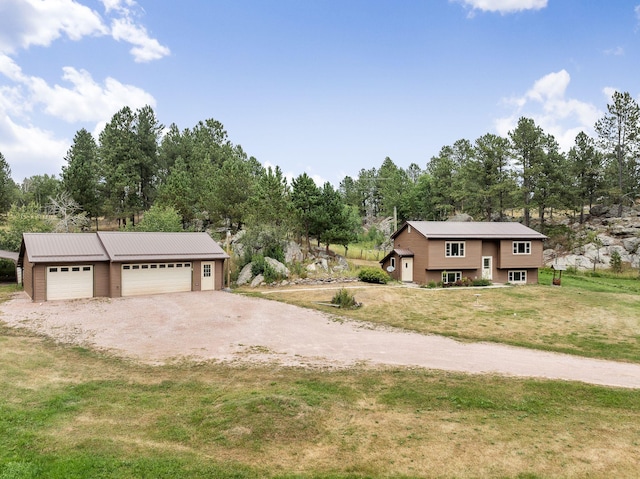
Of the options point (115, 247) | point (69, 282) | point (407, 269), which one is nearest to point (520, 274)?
point (407, 269)

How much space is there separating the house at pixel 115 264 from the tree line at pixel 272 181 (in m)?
7.22

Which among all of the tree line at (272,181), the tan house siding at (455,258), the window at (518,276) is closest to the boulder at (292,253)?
the tree line at (272,181)

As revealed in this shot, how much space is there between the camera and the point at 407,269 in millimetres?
33281

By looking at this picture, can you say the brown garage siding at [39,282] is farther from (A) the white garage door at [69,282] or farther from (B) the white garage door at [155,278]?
(B) the white garage door at [155,278]

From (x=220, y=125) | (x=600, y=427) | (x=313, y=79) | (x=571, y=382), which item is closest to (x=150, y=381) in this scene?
(x=600, y=427)

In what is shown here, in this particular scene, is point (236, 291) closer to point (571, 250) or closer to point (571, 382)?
point (571, 382)

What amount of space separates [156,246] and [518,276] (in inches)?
1185

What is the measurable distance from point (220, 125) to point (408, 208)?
33.8 m

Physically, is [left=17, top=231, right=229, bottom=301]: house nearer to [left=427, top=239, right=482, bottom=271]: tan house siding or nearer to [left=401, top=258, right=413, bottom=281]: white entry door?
[left=401, top=258, right=413, bottom=281]: white entry door

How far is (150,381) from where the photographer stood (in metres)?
10.4

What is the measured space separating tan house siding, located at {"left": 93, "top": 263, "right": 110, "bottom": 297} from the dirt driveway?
232 cm

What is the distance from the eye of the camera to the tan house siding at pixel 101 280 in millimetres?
23703

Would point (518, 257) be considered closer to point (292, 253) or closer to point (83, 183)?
point (292, 253)

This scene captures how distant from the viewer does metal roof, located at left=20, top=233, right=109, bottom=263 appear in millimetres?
22391
